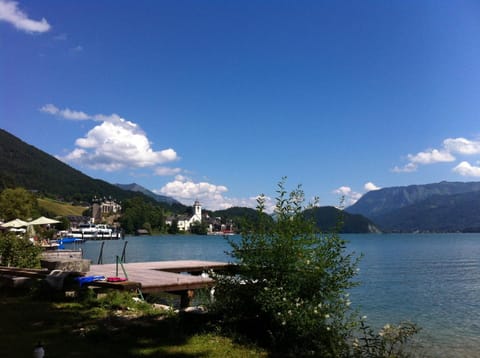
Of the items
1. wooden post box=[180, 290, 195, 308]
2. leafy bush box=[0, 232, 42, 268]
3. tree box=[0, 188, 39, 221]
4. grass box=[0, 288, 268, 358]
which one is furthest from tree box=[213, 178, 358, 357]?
tree box=[0, 188, 39, 221]

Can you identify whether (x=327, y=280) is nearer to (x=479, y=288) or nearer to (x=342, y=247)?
(x=342, y=247)

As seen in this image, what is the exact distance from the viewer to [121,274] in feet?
60.7

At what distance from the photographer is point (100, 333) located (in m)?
8.20

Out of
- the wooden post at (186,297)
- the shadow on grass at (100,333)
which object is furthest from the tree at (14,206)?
the shadow on grass at (100,333)

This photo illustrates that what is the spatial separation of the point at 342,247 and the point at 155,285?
856 cm

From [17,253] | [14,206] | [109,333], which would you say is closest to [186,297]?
[109,333]

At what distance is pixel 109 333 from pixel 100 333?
7.5 inches

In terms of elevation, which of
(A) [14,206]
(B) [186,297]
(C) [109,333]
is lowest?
(B) [186,297]

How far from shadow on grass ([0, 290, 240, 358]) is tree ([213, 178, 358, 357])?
0.93 m

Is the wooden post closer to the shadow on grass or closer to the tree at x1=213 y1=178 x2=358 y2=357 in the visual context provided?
the shadow on grass

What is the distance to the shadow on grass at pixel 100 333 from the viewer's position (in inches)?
288

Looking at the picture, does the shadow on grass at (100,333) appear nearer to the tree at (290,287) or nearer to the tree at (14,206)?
the tree at (290,287)

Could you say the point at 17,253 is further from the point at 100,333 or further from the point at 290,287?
the point at 290,287

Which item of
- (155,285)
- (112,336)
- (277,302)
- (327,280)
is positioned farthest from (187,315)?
(155,285)
